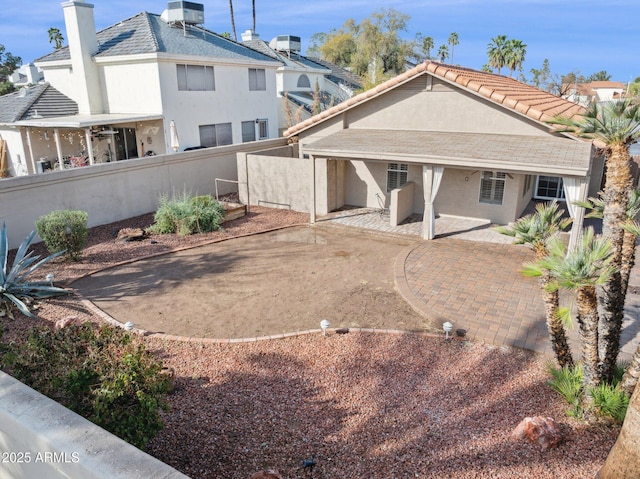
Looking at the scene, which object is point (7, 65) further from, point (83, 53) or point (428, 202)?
point (428, 202)

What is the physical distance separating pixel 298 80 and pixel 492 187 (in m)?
26.2

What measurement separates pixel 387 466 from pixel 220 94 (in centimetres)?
2531

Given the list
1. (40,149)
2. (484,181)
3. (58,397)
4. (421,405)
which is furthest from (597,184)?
(40,149)

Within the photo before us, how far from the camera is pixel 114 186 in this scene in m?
15.3

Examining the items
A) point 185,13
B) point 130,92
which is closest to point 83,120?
point 130,92

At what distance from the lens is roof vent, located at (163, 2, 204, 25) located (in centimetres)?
2688

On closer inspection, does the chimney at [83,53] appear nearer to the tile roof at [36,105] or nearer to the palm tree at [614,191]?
the tile roof at [36,105]

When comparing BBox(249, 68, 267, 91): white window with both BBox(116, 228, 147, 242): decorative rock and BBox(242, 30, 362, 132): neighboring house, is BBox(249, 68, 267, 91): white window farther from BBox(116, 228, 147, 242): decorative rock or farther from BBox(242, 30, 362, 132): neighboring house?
BBox(116, 228, 147, 242): decorative rock

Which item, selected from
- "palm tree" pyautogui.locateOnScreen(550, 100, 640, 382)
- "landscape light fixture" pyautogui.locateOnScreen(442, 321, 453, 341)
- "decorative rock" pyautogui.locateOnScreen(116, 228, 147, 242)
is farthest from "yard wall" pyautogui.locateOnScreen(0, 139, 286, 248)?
"palm tree" pyautogui.locateOnScreen(550, 100, 640, 382)

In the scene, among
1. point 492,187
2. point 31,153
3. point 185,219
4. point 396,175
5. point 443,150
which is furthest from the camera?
point 31,153

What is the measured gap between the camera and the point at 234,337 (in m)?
8.13

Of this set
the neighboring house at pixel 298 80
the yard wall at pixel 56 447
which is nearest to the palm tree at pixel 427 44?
the neighboring house at pixel 298 80

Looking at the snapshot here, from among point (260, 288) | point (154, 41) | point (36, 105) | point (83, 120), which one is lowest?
point (260, 288)

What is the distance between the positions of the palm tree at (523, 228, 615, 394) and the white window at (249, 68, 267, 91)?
26.1 metres
